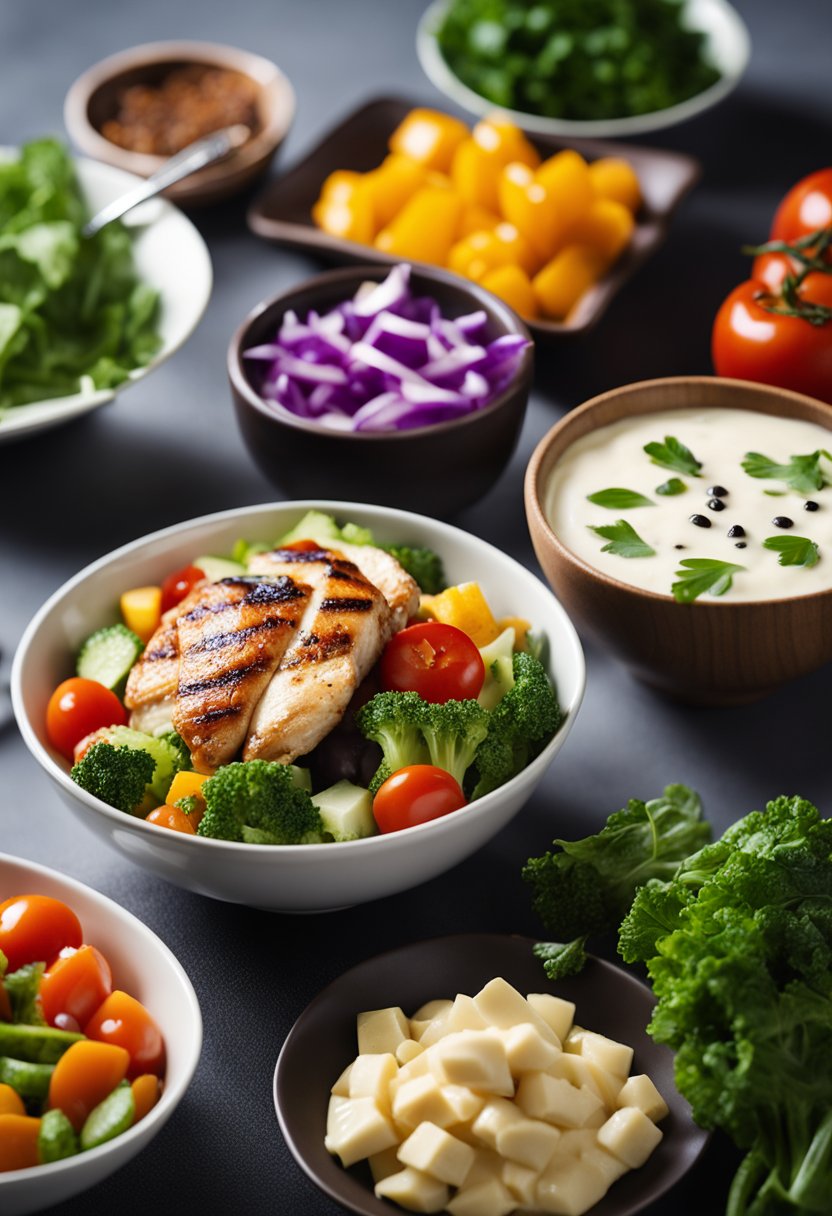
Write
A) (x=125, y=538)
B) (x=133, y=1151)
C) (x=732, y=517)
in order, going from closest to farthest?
(x=133, y=1151) → (x=732, y=517) → (x=125, y=538)

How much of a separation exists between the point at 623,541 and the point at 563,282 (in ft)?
3.92

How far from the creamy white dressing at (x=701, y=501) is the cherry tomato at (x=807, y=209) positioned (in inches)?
43.9

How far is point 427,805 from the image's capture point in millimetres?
2117

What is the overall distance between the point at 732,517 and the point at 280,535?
887 millimetres

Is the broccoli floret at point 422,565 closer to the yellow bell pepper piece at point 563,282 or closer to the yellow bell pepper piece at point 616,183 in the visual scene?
the yellow bell pepper piece at point 563,282

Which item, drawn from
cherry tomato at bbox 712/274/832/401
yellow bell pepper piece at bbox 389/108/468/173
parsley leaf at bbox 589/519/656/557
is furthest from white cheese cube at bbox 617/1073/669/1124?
yellow bell pepper piece at bbox 389/108/468/173

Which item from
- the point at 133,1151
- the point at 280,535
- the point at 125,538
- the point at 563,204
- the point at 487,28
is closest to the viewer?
the point at 133,1151

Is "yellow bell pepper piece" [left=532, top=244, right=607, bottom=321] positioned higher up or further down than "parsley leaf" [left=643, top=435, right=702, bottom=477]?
further down

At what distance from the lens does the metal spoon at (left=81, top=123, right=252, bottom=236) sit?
12.0 ft

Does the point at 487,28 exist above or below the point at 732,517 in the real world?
above

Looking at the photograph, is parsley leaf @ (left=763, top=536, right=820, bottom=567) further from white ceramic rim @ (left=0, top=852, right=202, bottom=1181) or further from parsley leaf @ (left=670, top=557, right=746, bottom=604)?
white ceramic rim @ (left=0, top=852, right=202, bottom=1181)

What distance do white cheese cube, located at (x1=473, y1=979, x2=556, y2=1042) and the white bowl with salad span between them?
0.24m

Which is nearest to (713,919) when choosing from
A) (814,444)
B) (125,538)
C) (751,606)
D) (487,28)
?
(751,606)

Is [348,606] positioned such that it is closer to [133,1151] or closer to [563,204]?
[133,1151]
